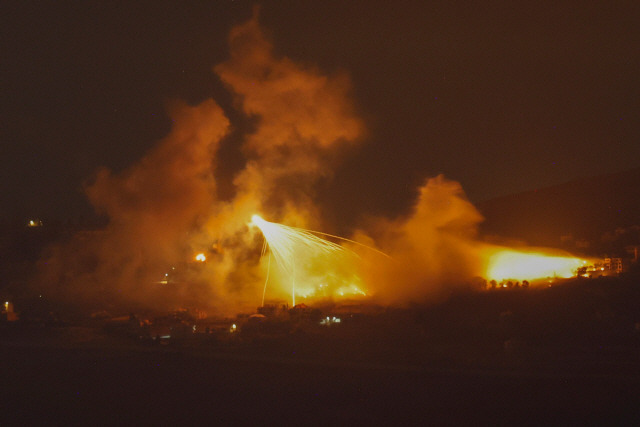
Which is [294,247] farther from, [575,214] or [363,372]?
[575,214]

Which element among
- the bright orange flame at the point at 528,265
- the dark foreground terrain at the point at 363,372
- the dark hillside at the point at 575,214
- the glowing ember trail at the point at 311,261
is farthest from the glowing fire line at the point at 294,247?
the dark hillside at the point at 575,214

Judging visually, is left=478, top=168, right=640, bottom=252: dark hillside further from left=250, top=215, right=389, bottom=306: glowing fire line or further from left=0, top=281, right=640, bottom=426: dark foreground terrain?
left=0, top=281, right=640, bottom=426: dark foreground terrain

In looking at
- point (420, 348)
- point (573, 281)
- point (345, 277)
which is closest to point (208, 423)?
point (420, 348)

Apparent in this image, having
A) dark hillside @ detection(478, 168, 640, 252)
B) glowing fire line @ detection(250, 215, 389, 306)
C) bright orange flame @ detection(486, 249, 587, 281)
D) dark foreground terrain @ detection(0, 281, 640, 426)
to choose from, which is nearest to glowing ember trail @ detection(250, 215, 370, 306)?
glowing fire line @ detection(250, 215, 389, 306)

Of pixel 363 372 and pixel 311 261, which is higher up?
pixel 311 261

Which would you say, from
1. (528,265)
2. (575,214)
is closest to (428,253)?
(528,265)

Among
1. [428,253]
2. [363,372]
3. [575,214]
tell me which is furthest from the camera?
[575,214]

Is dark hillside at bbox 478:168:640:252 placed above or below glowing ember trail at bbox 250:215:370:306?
above
